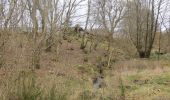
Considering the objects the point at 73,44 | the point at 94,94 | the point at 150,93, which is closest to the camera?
the point at 94,94

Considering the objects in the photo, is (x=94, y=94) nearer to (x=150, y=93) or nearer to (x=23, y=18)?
(x=150, y=93)

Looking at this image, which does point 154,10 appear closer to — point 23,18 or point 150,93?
point 150,93

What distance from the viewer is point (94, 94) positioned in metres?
11.0

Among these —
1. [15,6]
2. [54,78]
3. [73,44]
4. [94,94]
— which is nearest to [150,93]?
[94,94]

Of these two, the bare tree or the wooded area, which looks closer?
the wooded area

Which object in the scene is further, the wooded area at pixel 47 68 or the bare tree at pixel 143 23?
the bare tree at pixel 143 23

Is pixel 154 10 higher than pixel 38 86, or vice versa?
pixel 154 10

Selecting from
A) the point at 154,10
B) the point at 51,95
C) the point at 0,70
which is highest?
the point at 154,10

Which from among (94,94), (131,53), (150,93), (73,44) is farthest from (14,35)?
(131,53)

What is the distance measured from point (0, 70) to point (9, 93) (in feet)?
1.76

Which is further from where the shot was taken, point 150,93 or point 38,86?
point 150,93

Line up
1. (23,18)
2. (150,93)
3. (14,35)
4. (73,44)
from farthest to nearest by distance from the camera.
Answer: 1. (73,44)
2. (150,93)
3. (23,18)
4. (14,35)

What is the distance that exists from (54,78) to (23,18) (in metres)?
1.90

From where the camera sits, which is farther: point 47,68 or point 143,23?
point 143,23
